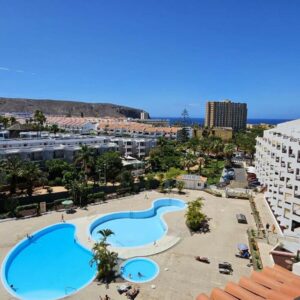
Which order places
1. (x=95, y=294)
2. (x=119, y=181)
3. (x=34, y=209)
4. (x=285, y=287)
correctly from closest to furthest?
(x=285, y=287) → (x=95, y=294) → (x=34, y=209) → (x=119, y=181)

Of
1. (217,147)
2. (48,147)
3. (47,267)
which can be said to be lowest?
(47,267)

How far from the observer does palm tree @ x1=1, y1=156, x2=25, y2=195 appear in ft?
124

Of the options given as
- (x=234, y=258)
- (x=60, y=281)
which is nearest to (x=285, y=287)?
(x=234, y=258)

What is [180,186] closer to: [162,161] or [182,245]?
[162,161]

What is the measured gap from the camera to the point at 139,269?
23438mm

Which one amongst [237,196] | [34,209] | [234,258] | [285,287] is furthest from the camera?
[237,196]

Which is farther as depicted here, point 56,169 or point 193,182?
point 193,182

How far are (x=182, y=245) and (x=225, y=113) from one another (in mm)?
171479

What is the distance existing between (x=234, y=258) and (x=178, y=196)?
1991 centimetres

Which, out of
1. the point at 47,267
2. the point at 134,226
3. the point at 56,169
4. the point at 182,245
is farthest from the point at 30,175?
the point at 182,245

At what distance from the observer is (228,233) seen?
30.2 m

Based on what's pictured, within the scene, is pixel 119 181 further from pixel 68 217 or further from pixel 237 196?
pixel 237 196

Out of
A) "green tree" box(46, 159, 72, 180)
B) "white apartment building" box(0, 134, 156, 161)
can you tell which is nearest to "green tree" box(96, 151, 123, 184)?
"green tree" box(46, 159, 72, 180)

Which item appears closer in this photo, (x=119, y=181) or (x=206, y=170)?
(x=119, y=181)
